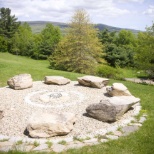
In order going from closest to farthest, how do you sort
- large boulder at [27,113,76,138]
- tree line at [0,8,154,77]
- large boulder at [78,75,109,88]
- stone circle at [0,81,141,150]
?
large boulder at [27,113,76,138] → stone circle at [0,81,141,150] → large boulder at [78,75,109,88] → tree line at [0,8,154,77]

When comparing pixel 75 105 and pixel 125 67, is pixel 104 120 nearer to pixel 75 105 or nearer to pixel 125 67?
pixel 75 105

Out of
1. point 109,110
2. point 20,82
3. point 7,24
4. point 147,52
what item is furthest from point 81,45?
point 7,24

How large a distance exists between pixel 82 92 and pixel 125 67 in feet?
116

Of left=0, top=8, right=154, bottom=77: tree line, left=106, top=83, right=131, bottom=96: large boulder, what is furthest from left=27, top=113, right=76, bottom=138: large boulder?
left=0, top=8, right=154, bottom=77: tree line

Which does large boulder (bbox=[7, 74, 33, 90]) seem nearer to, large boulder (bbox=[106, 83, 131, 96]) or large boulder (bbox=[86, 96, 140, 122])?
large boulder (bbox=[106, 83, 131, 96])

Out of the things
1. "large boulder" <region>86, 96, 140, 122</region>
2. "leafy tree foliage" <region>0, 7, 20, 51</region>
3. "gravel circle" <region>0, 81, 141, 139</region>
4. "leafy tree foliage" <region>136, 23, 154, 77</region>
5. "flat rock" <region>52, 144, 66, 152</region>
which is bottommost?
"flat rock" <region>52, 144, 66, 152</region>

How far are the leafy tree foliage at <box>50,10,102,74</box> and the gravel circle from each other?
14.3 m

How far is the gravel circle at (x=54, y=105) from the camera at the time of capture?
8.02 metres

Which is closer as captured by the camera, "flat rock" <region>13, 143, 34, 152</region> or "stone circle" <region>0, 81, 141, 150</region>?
"flat rock" <region>13, 143, 34, 152</region>

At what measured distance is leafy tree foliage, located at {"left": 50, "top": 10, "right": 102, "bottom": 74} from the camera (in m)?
28.0

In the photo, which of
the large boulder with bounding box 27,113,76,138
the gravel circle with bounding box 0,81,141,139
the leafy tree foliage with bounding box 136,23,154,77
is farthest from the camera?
the leafy tree foliage with bounding box 136,23,154,77

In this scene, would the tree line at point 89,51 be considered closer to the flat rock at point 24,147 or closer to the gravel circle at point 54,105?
the gravel circle at point 54,105

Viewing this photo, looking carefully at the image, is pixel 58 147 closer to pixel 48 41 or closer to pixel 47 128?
pixel 47 128

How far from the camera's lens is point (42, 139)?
7078mm
